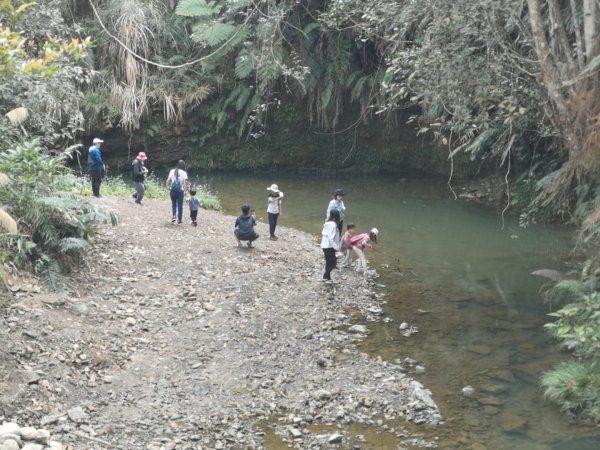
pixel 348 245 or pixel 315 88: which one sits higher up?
pixel 315 88

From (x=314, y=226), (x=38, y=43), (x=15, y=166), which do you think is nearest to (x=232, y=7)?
(x=38, y=43)

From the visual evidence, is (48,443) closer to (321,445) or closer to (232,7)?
(321,445)

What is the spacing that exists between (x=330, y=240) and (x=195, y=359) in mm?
3502

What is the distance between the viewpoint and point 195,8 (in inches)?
782

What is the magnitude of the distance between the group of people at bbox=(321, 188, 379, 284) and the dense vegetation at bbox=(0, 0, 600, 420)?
6.49 ft

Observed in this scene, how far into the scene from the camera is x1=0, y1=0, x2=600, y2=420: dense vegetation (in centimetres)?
904

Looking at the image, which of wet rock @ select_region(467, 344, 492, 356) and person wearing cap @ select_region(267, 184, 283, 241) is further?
person wearing cap @ select_region(267, 184, 283, 241)

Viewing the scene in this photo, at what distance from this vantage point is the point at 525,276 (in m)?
12.6

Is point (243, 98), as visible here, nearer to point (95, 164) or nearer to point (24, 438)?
point (95, 164)

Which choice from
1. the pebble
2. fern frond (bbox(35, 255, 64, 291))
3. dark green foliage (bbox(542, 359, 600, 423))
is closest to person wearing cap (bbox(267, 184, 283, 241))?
fern frond (bbox(35, 255, 64, 291))

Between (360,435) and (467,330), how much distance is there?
3519 mm

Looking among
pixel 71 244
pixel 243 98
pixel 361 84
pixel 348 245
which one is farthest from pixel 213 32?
pixel 71 244

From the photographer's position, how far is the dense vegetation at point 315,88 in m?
9.04

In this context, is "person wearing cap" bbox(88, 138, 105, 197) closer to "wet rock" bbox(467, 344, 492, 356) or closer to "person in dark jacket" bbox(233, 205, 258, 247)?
"person in dark jacket" bbox(233, 205, 258, 247)
